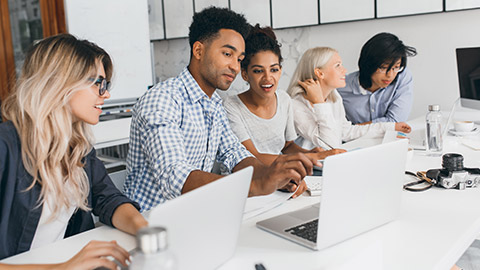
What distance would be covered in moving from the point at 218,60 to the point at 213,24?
0.15m

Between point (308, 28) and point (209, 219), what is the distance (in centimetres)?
326

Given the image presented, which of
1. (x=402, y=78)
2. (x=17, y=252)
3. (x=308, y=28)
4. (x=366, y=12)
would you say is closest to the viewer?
(x=17, y=252)

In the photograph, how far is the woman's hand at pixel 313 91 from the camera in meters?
2.32

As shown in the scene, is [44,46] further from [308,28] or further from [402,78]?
[308,28]

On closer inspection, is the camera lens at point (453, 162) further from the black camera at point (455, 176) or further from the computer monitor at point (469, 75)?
the computer monitor at point (469, 75)

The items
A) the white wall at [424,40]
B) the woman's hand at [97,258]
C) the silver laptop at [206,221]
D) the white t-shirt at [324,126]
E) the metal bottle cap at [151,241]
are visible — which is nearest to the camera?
the metal bottle cap at [151,241]

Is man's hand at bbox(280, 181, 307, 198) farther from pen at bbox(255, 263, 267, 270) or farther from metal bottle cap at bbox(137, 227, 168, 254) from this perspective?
metal bottle cap at bbox(137, 227, 168, 254)

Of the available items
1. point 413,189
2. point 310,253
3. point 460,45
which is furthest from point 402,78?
point 310,253

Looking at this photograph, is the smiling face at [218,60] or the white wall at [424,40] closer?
the smiling face at [218,60]

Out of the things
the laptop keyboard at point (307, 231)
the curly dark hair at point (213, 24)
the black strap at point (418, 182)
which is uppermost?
the curly dark hair at point (213, 24)

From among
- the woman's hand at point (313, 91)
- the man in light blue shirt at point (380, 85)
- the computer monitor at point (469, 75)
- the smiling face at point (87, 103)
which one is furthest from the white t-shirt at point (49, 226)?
the computer monitor at point (469, 75)

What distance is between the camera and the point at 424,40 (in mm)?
3324

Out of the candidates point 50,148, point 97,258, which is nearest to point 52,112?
point 50,148

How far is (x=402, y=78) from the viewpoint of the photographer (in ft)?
9.50
